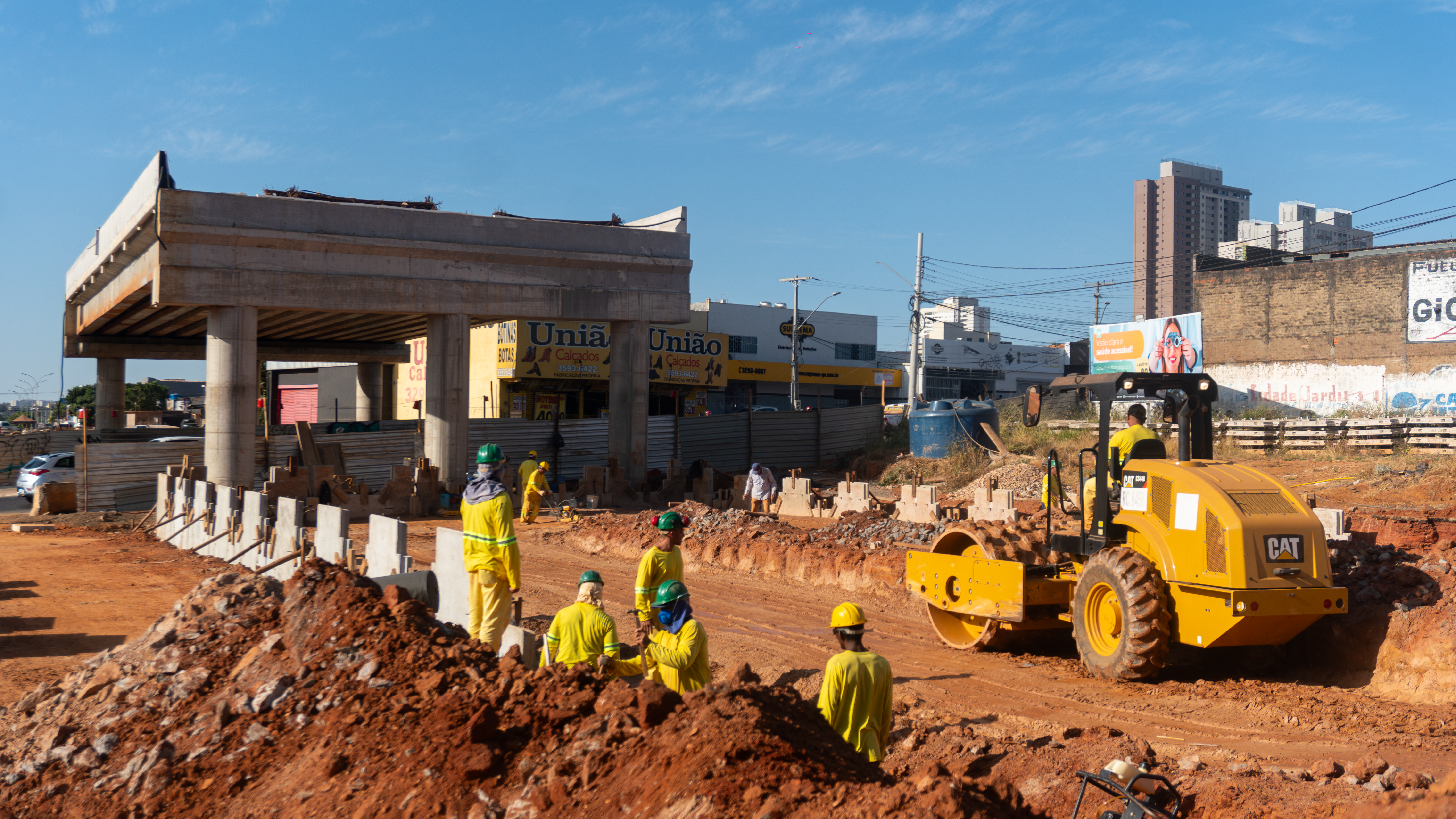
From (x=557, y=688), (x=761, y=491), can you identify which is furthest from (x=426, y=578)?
(x=761, y=491)

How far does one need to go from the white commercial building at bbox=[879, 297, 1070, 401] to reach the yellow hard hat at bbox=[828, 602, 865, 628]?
6385cm

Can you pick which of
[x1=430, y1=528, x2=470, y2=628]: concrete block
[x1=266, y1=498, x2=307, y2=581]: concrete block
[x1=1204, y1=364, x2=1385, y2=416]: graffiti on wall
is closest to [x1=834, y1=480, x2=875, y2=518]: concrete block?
[x1=266, y1=498, x2=307, y2=581]: concrete block

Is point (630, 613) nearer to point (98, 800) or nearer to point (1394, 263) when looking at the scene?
point (98, 800)

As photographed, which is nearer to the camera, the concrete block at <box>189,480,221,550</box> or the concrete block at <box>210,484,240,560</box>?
the concrete block at <box>210,484,240,560</box>

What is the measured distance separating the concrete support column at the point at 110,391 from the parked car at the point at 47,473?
12003mm

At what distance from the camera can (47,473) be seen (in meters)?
29.0

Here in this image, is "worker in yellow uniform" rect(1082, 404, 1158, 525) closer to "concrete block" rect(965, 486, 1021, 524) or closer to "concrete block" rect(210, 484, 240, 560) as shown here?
"concrete block" rect(965, 486, 1021, 524)

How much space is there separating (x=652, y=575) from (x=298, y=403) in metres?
56.7

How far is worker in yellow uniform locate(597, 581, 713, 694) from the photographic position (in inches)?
254

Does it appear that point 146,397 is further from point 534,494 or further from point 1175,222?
point 1175,222

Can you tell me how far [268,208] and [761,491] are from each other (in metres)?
13.7

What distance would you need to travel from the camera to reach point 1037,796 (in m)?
5.95

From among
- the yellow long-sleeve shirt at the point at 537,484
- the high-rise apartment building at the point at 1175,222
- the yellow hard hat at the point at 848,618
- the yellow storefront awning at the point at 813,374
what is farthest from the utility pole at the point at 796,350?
the high-rise apartment building at the point at 1175,222

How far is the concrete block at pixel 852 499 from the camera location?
23.2 metres
